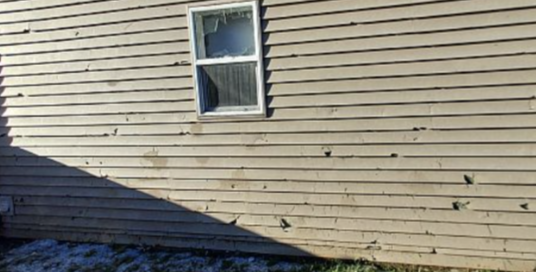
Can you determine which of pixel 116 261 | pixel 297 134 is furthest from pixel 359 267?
pixel 116 261

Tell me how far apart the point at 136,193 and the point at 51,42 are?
1.69 meters

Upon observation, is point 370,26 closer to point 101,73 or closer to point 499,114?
point 499,114

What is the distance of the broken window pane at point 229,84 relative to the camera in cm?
392

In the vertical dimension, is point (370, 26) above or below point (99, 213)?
above

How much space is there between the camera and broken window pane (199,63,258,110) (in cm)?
392

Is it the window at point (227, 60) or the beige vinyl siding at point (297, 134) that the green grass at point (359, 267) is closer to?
the beige vinyl siding at point (297, 134)

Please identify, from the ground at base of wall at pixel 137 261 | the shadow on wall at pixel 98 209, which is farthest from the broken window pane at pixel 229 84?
the ground at base of wall at pixel 137 261

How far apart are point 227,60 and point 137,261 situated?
2.00 meters

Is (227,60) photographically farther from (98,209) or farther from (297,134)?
(98,209)

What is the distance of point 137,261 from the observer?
4.22m

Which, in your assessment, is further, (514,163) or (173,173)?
(173,173)

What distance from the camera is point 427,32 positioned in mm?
3391

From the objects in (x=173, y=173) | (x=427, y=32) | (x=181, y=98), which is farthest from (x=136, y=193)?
(x=427, y=32)

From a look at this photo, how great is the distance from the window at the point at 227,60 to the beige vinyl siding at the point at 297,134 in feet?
0.33
